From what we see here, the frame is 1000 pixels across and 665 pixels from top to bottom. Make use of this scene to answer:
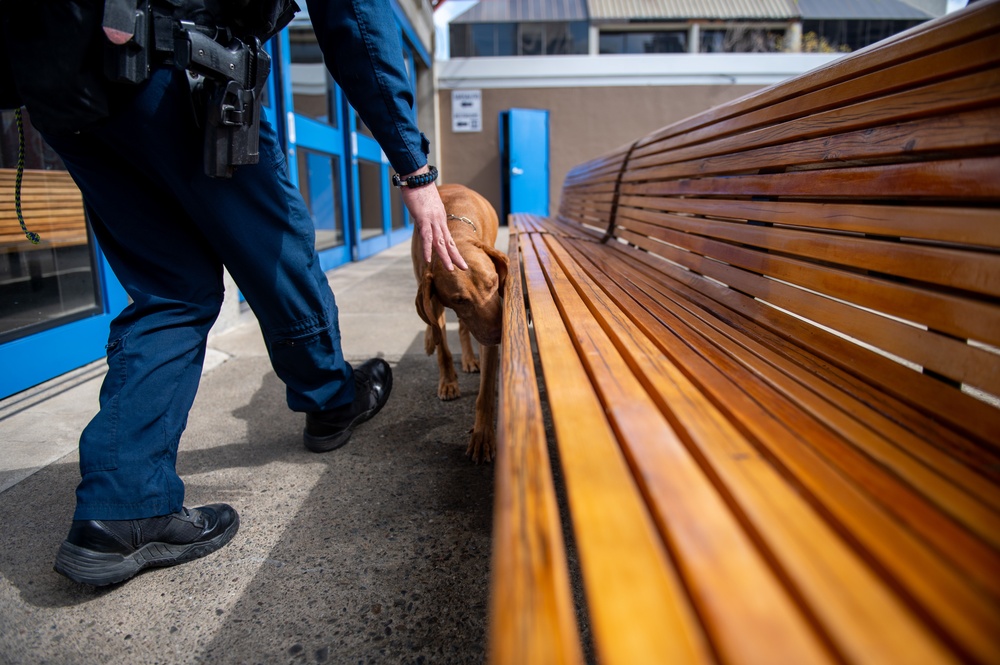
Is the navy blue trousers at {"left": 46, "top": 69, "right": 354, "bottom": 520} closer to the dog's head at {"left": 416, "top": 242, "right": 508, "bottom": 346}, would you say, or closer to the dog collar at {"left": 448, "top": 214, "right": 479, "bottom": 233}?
the dog's head at {"left": 416, "top": 242, "right": 508, "bottom": 346}

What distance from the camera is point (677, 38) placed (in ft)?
60.1

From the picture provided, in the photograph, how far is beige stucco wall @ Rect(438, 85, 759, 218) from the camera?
1455 cm

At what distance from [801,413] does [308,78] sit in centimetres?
679

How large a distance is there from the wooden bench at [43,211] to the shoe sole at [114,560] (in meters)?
2.21

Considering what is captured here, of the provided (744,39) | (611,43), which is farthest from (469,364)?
(744,39)

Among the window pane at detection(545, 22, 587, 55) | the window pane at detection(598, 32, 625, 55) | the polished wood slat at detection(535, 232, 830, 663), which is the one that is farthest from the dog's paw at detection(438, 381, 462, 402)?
the window pane at detection(598, 32, 625, 55)

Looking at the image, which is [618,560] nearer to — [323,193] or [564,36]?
[323,193]

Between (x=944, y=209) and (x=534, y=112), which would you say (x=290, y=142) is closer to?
(x=944, y=209)

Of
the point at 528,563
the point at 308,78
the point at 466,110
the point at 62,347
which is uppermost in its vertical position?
the point at 466,110

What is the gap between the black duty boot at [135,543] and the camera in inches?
59.4

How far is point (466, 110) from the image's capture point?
570 inches

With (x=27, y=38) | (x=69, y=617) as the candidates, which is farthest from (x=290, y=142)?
(x=69, y=617)

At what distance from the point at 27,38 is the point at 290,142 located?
15.1 feet

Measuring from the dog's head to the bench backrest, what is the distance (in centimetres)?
76
